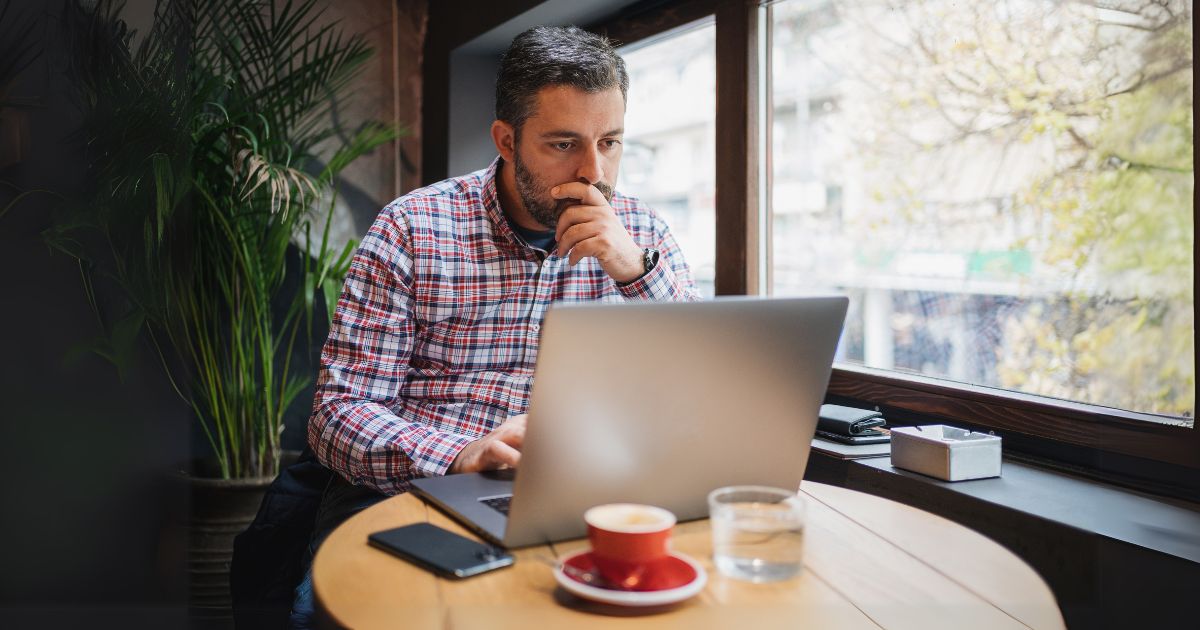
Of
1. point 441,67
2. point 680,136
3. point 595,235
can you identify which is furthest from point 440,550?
point 441,67

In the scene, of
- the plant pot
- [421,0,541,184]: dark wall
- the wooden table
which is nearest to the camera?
the wooden table

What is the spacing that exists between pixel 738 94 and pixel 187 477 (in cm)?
188

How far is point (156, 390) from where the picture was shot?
7.54ft

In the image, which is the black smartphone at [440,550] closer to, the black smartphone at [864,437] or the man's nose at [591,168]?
the man's nose at [591,168]

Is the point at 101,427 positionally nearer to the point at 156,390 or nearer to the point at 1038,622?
the point at 156,390

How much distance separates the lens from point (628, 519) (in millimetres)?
825

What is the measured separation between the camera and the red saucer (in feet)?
2.64

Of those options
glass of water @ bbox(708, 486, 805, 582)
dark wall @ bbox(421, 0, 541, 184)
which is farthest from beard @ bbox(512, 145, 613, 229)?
dark wall @ bbox(421, 0, 541, 184)

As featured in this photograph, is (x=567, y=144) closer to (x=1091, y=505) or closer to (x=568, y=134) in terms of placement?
(x=568, y=134)

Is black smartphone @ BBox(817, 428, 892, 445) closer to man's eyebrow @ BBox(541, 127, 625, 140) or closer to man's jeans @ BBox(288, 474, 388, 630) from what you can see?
man's eyebrow @ BBox(541, 127, 625, 140)

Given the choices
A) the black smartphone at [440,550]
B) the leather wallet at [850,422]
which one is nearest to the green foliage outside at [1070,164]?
the leather wallet at [850,422]

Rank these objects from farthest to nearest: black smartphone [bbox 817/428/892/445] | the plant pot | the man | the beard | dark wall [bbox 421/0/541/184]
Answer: dark wall [bbox 421/0/541/184] → the plant pot → black smartphone [bbox 817/428/892/445] → the beard → the man

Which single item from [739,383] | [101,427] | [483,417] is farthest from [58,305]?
[739,383]

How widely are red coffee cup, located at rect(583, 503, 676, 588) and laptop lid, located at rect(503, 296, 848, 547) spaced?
7 centimetres
